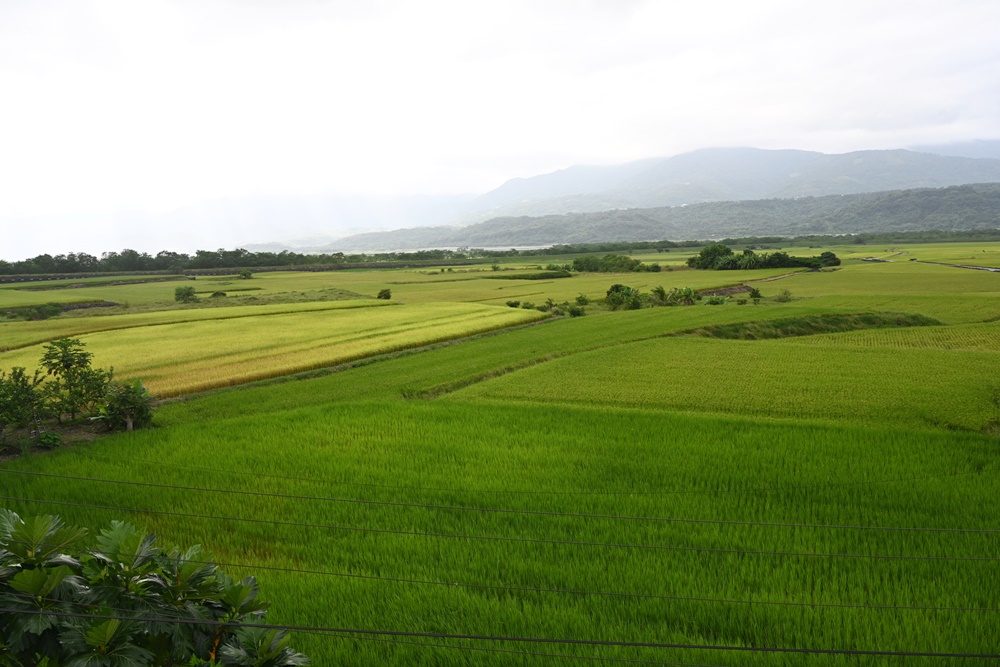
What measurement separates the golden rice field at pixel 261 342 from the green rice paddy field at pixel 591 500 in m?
0.84

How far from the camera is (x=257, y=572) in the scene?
Answer: 6.73 metres

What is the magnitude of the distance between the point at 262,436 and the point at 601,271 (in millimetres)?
83804

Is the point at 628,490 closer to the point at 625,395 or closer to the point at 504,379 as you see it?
the point at 625,395

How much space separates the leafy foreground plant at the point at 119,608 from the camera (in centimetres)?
309

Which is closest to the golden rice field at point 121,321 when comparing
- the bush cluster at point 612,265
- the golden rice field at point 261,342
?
the golden rice field at point 261,342

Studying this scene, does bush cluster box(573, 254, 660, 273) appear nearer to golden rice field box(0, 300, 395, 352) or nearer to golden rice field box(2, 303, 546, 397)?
golden rice field box(0, 300, 395, 352)

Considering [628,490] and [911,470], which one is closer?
[628,490]

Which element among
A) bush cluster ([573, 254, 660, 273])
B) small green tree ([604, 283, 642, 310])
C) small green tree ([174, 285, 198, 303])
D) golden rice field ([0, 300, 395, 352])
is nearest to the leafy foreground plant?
golden rice field ([0, 300, 395, 352])

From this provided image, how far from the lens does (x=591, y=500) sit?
880 cm

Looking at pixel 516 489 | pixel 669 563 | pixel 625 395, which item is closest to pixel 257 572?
pixel 516 489

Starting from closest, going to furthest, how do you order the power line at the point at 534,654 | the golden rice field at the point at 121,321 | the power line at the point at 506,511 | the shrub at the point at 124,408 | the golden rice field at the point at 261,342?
1. the power line at the point at 534,654
2. the power line at the point at 506,511
3. the shrub at the point at 124,408
4. the golden rice field at the point at 261,342
5. the golden rice field at the point at 121,321

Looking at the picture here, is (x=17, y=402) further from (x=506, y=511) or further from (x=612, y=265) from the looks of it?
(x=612, y=265)

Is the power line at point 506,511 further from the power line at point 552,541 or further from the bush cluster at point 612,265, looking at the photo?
the bush cluster at point 612,265

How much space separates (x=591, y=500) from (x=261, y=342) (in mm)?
23244
